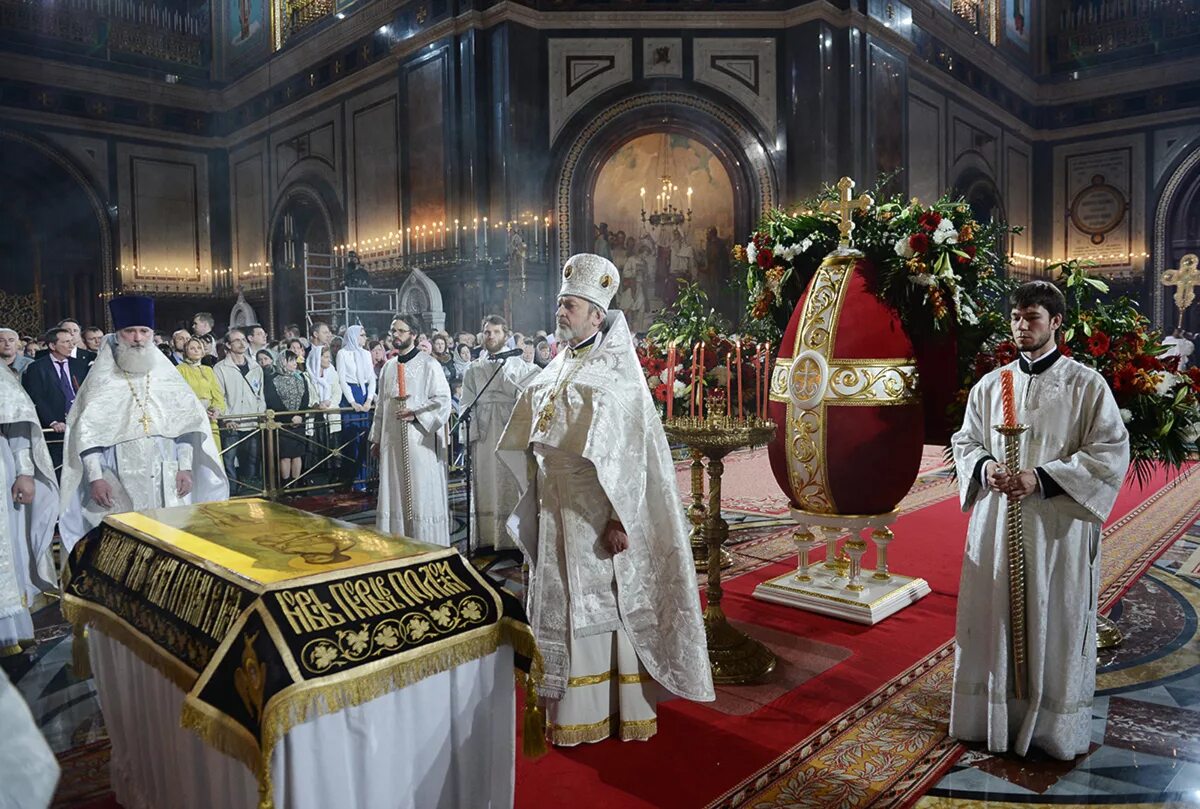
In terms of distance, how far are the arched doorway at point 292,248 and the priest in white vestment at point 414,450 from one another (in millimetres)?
10747

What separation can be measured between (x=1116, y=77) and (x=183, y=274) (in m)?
19.6

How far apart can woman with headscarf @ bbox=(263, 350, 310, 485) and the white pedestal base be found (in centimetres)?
557

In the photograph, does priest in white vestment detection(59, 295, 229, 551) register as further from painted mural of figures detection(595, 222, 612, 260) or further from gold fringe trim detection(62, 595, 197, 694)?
painted mural of figures detection(595, 222, 612, 260)

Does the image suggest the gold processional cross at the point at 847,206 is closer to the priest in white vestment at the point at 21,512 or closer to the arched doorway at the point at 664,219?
the priest in white vestment at the point at 21,512

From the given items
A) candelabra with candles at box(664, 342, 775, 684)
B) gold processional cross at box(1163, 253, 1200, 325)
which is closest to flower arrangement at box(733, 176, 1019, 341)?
candelabra with candles at box(664, 342, 775, 684)

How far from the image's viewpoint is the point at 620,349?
134 inches

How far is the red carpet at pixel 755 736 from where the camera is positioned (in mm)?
3005

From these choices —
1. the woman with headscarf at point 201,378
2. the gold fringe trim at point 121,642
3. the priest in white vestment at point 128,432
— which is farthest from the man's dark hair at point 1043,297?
the woman with headscarf at point 201,378

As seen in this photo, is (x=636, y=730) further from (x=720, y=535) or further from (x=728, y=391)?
(x=728, y=391)

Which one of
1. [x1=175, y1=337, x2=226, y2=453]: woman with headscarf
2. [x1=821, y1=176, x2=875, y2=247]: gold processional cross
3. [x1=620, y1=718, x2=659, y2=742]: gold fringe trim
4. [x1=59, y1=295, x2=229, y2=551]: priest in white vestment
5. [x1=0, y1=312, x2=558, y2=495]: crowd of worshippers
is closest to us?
[x1=620, y1=718, x2=659, y2=742]: gold fringe trim

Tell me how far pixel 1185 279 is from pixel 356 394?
16.7m

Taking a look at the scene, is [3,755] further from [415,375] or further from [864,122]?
[864,122]

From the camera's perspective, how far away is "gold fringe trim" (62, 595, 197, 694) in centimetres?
238

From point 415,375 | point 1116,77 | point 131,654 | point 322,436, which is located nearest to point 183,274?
point 322,436
